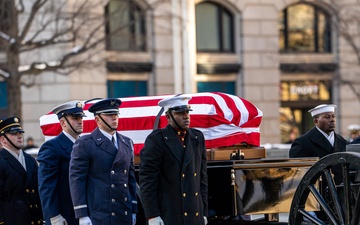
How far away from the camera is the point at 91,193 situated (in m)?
8.82

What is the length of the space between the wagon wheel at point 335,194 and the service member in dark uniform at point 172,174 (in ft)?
3.21

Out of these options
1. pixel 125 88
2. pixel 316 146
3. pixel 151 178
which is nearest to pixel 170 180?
pixel 151 178

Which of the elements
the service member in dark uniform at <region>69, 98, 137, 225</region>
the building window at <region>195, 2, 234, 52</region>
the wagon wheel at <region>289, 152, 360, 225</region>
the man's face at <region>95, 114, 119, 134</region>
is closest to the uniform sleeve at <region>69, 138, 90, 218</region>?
the service member in dark uniform at <region>69, 98, 137, 225</region>

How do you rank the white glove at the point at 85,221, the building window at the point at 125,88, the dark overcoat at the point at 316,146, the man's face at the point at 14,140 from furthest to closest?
the building window at the point at 125,88, the dark overcoat at the point at 316,146, the man's face at the point at 14,140, the white glove at the point at 85,221

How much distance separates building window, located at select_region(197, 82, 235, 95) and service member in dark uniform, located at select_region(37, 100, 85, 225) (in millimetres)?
19445

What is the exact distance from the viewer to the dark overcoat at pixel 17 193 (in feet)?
31.6

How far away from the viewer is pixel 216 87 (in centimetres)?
2939

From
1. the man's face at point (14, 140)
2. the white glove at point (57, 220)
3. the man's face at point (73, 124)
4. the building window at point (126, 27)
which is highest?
the building window at point (126, 27)

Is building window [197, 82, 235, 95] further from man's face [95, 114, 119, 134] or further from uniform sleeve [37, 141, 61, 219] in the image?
man's face [95, 114, 119, 134]

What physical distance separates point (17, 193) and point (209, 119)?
7.52 feet

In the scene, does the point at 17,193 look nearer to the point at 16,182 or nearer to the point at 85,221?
the point at 16,182

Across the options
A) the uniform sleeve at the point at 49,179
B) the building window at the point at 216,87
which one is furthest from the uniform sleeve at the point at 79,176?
the building window at the point at 216,87

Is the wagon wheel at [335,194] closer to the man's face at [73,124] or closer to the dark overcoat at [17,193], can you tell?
the man's face at [73,124]

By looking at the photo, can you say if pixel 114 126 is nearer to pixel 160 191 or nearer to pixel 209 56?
pixel 160 191
